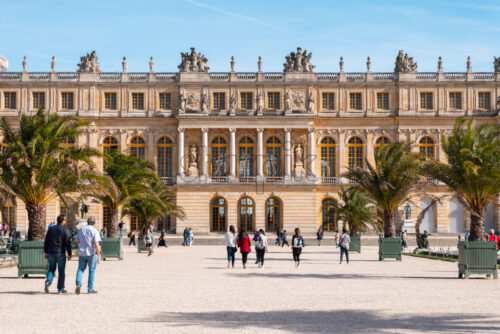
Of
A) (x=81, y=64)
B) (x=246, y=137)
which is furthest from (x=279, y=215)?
(x=81, y=64)

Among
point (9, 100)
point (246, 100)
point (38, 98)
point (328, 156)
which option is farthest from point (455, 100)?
point (9, 100)

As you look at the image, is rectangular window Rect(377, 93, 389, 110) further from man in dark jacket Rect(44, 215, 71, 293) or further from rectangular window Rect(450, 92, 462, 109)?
man in dark jacket Rect(44, 215, 71, 293)

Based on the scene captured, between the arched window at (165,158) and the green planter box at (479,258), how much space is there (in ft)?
144

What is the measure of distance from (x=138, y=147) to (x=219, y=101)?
343 inches

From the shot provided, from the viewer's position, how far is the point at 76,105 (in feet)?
202

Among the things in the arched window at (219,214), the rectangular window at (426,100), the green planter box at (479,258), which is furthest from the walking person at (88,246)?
the rectangular window at (426,100)

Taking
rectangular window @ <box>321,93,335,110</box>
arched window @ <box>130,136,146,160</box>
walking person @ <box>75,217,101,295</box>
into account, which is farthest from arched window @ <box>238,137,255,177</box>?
walking person @ <box>75,217,101,295</box>

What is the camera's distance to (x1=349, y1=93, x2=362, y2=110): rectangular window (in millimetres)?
61906

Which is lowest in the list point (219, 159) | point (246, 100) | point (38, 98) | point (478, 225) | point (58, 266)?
point (58, 266)

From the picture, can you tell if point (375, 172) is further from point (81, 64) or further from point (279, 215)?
point (81, 64)

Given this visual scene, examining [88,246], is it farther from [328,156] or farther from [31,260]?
[328,156]

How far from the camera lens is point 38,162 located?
2400cm

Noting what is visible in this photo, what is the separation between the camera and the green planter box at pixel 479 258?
A: 20422 millimetres

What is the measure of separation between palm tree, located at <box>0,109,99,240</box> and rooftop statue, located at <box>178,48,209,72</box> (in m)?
36.3
